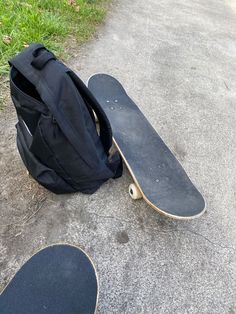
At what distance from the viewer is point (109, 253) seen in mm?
1796

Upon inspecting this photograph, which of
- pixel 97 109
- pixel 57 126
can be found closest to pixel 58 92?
pixel 57 126

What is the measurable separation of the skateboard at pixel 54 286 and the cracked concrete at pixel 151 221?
0.20m

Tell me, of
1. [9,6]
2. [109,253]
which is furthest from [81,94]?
[9,6]

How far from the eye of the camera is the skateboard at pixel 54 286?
1.36m

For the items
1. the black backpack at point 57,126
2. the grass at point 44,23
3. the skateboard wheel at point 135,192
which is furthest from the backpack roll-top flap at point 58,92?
the grass at point 44,23

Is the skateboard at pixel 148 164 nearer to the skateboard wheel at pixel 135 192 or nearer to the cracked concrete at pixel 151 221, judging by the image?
the skateboard wheel at pixel 135 192

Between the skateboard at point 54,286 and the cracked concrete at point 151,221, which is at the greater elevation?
the skateboard at point 54,286

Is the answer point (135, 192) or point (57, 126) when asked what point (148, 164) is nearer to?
point (135, 192)

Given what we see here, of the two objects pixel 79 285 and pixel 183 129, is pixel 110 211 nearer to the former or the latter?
pixel 79 285

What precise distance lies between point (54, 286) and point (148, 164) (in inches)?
39.4

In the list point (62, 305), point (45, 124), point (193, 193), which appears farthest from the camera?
point (193, 193)

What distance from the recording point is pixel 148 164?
2.11m

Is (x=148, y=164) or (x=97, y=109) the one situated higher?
(x=97, y=109)

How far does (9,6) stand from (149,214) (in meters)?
2.77
